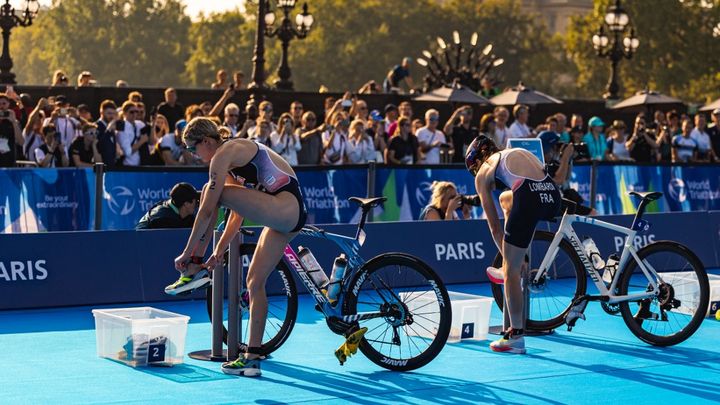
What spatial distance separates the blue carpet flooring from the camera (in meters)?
9.25

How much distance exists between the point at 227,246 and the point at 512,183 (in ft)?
7.41

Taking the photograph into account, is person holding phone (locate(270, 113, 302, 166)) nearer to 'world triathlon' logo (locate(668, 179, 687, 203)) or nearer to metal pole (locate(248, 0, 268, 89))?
'world triathlon' logo (locate(668, 179, 687, 203))

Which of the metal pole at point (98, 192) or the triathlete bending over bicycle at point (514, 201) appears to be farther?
the metal pole at point (98, 192)

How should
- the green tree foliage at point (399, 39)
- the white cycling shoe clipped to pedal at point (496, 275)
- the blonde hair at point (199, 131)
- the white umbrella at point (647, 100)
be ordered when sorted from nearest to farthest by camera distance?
the blonde hair at point (199, 131) < the white cycling shoe clipped to pedal at point (496, 275) < the white umbrella at point (647, 100) < the green tree foliage at point (399, 39)

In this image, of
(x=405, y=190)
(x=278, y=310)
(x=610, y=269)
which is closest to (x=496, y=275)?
(x=610, y=269)

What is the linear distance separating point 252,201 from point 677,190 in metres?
13.6

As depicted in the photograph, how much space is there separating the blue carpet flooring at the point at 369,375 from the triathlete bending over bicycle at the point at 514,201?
421 millimetres

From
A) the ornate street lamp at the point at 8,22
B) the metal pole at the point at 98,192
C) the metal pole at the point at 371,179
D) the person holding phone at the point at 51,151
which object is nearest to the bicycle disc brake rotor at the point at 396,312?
the metal pole at the point at 98,192

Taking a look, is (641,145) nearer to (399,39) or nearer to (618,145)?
(618,145)

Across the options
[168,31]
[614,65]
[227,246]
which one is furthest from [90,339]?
[168,31]

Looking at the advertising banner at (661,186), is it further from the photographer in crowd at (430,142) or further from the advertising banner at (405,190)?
the advertising banner at (405,190)

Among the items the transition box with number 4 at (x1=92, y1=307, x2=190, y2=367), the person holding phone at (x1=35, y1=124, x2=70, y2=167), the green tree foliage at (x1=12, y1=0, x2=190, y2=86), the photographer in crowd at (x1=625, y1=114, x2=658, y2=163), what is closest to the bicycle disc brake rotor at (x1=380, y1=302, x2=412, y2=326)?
the transition box with number 4 at (x1=92, y1=307, x2=190, y2=367)

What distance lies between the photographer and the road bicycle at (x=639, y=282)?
1152 centimetres

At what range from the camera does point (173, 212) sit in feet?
46.5
